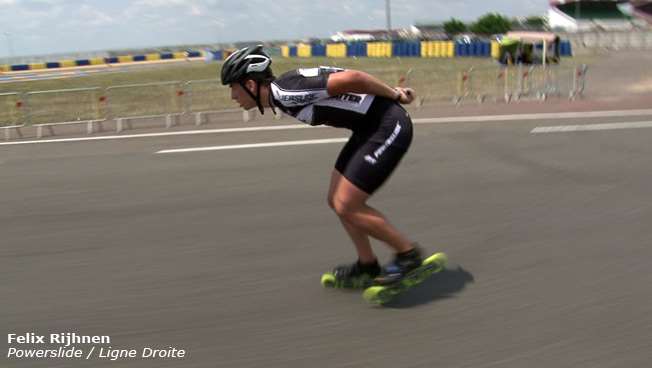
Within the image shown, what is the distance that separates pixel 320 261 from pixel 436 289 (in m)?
1.00

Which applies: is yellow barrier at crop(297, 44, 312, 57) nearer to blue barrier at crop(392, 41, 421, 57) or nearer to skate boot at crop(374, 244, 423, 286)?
blue barrier at crop(392, 41, 421, 57)

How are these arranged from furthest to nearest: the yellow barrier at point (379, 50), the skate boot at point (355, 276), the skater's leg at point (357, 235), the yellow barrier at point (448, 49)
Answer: the yellow barrier at point (379, 50) < the yellow barrier at point (448, 49) < the skate boot at point (355, 276) < the skater's leg at point (357, 235)

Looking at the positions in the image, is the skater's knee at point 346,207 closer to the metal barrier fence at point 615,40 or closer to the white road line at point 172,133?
the white road line at point 172,133

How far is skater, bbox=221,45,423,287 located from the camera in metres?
3.22

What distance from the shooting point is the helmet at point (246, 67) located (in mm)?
3271

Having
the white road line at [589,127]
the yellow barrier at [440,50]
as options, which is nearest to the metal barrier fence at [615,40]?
the yellow barrier at [440,50]

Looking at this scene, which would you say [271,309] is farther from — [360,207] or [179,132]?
[179,132]

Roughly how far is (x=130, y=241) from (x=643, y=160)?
6395 mm

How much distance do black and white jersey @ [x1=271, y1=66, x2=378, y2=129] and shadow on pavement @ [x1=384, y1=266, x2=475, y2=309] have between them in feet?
3.93

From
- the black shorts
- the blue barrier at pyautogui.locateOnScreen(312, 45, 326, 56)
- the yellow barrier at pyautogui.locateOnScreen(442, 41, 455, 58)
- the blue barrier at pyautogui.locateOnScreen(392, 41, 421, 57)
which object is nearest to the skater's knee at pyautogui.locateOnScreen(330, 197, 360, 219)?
the black shorts

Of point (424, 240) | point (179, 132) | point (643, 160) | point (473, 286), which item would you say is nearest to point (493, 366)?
point (473, 286)

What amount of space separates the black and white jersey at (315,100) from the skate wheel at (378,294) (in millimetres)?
1050

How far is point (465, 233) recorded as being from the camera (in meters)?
4.81

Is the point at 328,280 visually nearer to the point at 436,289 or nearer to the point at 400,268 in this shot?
the point at 400,268
